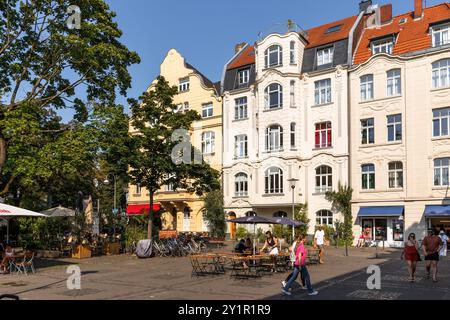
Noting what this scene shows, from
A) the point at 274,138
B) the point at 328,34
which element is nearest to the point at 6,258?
the point at 274,138

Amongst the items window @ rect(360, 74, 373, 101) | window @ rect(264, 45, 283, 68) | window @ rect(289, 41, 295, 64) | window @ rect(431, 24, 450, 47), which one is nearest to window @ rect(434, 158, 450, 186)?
window @ rect(360, 74, 373, 101)

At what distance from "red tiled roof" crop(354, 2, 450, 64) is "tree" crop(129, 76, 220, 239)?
16171 millimetres

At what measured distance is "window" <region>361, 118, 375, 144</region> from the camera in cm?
3634

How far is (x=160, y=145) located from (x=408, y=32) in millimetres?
20879

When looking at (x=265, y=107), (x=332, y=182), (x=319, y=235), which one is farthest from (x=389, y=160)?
(x=319, y=235)

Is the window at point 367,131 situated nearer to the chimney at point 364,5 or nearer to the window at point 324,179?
the window at point 324,179

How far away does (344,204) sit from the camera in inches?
1425

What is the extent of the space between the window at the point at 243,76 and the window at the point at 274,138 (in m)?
5.93

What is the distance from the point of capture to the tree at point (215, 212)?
40750 millimetres

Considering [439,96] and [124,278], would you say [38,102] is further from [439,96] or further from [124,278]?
[439,96]

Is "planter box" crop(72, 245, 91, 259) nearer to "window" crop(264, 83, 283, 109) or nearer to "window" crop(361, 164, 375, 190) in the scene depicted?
"window" crop(264, 83, 283, 109)

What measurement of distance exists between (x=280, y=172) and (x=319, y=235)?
16448 mm

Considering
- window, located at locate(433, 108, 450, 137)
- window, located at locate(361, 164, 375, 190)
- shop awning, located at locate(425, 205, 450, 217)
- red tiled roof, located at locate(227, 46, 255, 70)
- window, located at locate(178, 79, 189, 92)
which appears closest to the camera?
shop awning, located at locate(425, 205, 450, 217)

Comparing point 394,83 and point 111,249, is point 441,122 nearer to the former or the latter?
point 394,83
